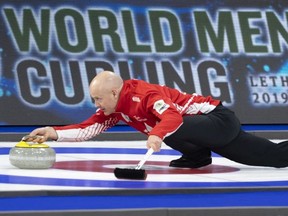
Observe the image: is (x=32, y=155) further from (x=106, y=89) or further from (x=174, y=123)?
(x=174, y=123)

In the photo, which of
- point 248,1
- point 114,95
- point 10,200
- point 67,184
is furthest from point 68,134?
point 248,1

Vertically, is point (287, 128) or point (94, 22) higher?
point (94, 22)

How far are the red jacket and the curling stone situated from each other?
131mm

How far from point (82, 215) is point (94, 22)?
5782 millimetres

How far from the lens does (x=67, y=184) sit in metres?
4.21

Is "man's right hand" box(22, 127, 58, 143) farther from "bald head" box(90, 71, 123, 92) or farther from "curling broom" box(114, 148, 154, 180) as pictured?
"curling broom" box(114, 148, 154, 180)

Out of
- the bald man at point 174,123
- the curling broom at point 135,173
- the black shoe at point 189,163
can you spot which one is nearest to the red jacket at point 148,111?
the bald man at point 174,123

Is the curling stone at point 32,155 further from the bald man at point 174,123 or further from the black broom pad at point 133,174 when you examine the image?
the black broom pad at point 133,174

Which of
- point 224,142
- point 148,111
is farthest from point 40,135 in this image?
point 224,142

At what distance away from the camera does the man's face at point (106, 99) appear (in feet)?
15.8

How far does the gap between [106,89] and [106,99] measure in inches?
2.5

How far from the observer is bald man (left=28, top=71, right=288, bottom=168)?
Answer: 4.79 metres

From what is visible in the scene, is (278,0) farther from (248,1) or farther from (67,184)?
(67,184)

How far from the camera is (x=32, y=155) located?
5.07 meters
